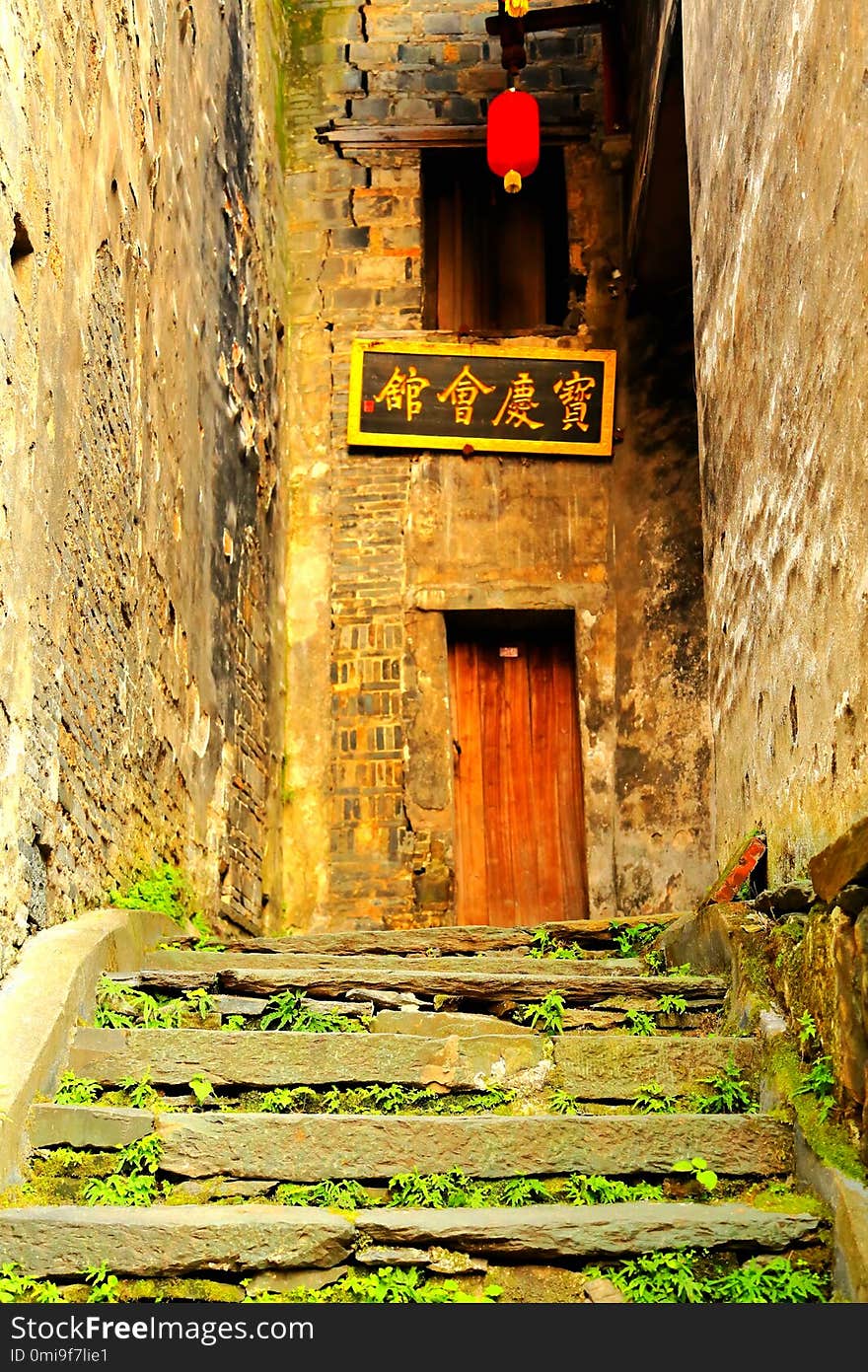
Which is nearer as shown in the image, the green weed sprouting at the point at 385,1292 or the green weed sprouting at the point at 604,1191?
the green weed sprouting at the point at 385,1292

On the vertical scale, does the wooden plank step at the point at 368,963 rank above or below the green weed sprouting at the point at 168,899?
above

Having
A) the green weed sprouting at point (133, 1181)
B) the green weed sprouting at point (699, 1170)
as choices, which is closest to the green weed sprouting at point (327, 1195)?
the green weed sprouting at point (133, 1181)

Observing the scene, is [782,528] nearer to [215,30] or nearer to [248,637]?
[248,637]

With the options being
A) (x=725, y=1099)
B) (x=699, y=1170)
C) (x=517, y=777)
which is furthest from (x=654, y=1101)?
(x=517, y=777)

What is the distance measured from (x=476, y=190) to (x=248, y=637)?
A: 12.3 feet

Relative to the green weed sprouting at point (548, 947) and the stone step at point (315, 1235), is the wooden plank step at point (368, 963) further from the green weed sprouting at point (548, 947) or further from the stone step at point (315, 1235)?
the stone step at point (315, 1235)

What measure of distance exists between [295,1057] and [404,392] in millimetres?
5961

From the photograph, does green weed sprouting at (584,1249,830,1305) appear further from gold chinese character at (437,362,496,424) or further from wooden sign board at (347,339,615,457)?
gold chinese character at (437,362,496,424)

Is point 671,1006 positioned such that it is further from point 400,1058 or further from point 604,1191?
point 604,1191

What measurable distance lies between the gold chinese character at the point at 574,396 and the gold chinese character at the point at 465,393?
420 mm

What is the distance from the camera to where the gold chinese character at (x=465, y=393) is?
8.91 metres

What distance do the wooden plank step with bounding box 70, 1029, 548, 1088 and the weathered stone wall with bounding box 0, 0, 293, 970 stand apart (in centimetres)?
40

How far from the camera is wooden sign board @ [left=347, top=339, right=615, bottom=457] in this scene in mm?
8883

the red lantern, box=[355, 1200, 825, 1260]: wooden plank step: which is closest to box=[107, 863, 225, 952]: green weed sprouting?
box=[355, 1200, 825, 1260]: wooden plank step
